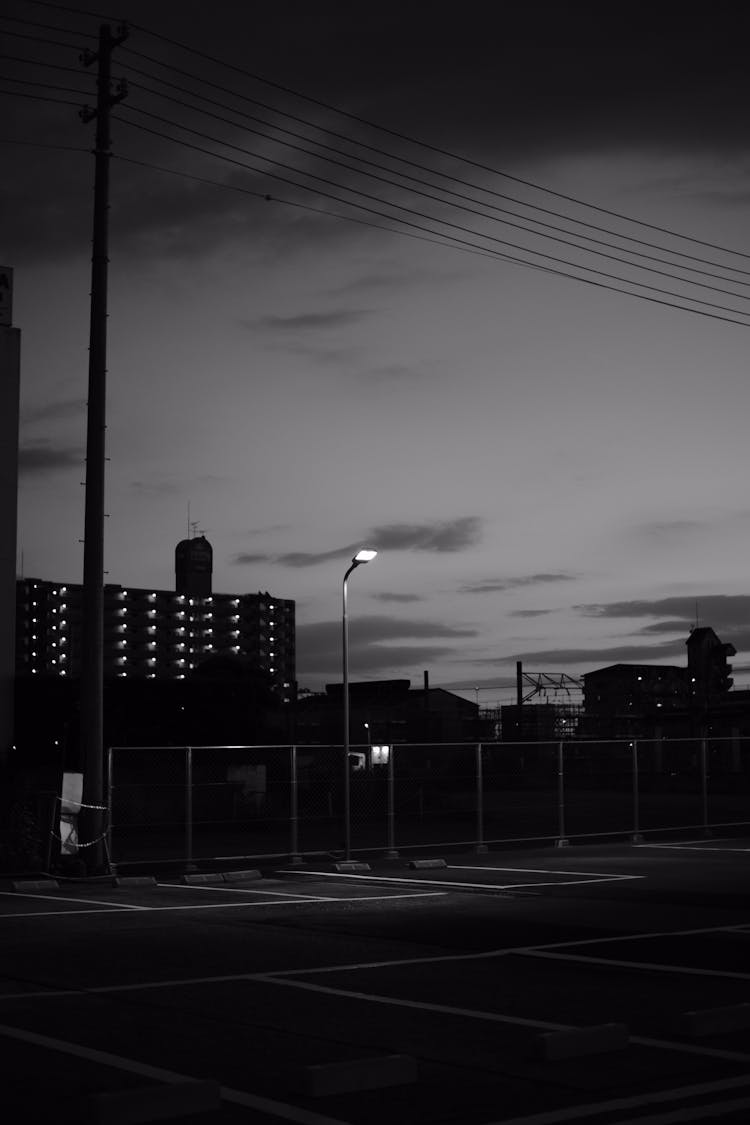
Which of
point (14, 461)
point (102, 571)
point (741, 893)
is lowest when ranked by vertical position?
point (741, 893)

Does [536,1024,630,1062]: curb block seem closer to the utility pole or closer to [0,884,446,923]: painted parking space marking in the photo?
[0,884,446,923]: painted parking space marking

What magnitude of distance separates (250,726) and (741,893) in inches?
1854

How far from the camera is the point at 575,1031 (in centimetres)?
897

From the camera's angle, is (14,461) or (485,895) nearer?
(485,895)

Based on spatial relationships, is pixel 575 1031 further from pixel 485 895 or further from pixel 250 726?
pixel 250 726

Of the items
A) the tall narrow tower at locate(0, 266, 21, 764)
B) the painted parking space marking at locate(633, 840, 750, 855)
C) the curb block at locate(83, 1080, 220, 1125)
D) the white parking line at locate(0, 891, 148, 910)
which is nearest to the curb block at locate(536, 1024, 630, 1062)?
the curb block at locate(83, 1080, 220, 1125)

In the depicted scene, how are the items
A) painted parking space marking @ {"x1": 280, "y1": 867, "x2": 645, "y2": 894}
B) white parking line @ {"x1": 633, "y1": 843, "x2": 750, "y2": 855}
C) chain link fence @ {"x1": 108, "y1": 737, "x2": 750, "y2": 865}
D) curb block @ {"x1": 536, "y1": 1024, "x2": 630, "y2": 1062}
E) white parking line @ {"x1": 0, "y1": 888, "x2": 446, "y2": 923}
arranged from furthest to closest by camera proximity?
chain link fence @ {"x1": 108, "y1": 737, "x2": 750, "y2": 865} → white parking line @ {"x1": 633, "y1": 843, "x2": 750, "y2": 855} → painted parking space marking @ {"x1": 280, "y1": 867, "x2": 645, "y2": 894} → white parking line @ {"x1": 0, "y1": 888, "x2": 446, "y2": 923} → curb block @ {"x1": 536, "y1": 1024, "x2": 630, "y2": 1062}

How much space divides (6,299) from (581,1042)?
2002 inches

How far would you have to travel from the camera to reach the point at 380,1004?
1130 cm

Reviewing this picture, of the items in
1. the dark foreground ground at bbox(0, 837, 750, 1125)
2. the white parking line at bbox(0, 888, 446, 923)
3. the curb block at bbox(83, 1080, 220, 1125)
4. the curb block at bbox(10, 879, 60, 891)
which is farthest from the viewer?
the curb block at bbox(10, 879, 60, 891)

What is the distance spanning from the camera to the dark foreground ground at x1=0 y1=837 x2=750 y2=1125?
25.9 ft

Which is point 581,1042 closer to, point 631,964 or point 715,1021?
point 715,1021

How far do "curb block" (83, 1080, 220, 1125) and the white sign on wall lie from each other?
2009 inches

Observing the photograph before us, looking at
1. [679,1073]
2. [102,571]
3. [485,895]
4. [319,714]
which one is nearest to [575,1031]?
[679,1073]
